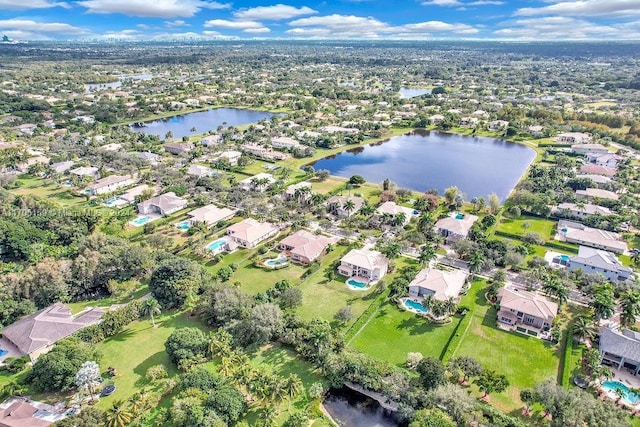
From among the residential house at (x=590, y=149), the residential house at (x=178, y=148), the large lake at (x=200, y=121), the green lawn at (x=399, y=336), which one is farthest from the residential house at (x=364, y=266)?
the large lake at (x=200, y=121)

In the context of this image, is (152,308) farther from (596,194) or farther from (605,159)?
(605,159)

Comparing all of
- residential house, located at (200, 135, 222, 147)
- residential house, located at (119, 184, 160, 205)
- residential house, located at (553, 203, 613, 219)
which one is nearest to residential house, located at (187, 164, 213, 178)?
residential house, located at (119, 184, 160, 205)

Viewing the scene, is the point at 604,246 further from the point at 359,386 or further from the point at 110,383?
the point at 110,383

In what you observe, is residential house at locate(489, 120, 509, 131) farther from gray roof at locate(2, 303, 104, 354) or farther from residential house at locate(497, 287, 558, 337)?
gray roof at locate(2, 303, 104, 354)

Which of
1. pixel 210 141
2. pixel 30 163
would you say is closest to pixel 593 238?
pixel 210 141

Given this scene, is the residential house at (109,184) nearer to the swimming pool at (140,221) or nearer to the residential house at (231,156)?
the swimming pool at (140,221)
